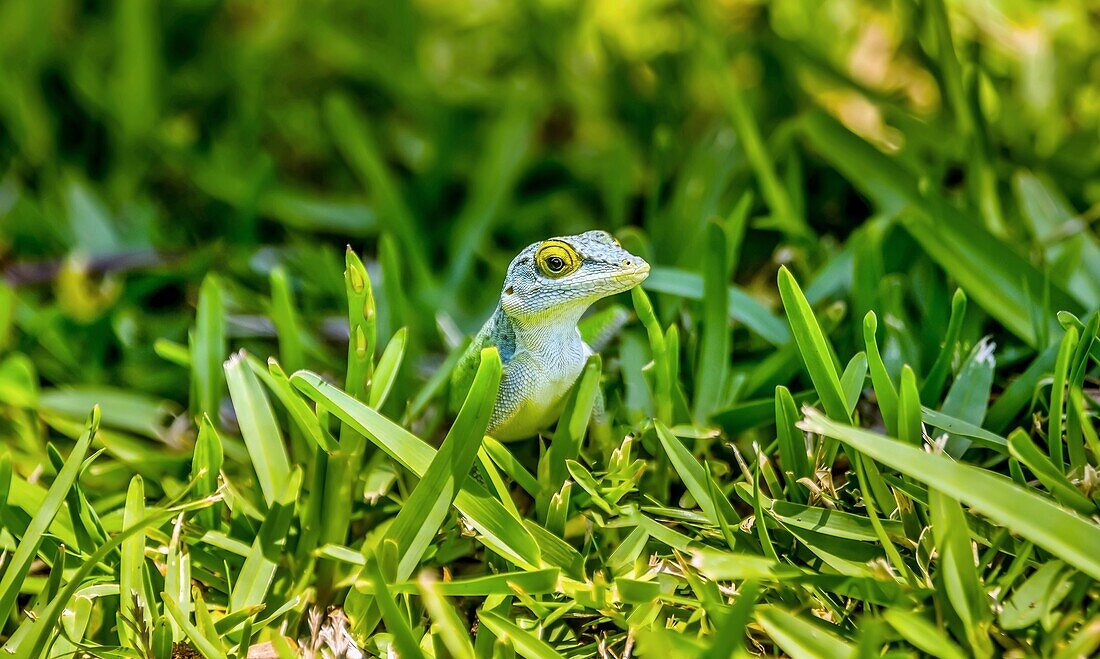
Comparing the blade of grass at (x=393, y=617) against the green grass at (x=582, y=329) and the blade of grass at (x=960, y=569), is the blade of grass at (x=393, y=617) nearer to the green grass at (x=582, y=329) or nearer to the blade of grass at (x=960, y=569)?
the green grass at (x=582, y=329)

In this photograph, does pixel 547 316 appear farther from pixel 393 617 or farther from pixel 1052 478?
pixel 1052 478

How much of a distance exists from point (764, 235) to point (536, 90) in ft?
4.19

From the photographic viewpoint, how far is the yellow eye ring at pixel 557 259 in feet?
5.78

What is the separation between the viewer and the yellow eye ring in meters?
1.76

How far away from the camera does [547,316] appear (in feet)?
5.94

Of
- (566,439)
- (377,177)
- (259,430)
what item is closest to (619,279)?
(566,439)

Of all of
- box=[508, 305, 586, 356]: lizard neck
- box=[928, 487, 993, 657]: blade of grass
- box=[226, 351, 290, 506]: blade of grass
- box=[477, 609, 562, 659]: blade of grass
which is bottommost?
box=[477, 609, 562, 659]: blade of grass

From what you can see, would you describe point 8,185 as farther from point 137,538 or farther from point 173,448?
point 137,538

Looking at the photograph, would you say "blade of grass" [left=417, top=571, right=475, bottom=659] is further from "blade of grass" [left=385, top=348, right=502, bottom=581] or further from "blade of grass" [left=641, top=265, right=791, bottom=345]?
"blade of grass" [left=641, top=265, right=791, bottom=345]

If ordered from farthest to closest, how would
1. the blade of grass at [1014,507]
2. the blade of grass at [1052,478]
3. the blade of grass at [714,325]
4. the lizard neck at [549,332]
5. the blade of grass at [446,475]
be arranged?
the blade of grass at [714,325] → the lizard neck at [549,332] → the blade of grass at [446,475] → the blade of grass at [1052,478] → the blade of grass at [1014,507]

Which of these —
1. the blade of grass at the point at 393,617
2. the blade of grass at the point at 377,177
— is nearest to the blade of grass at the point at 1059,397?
the blade of grass at the point at 393,617

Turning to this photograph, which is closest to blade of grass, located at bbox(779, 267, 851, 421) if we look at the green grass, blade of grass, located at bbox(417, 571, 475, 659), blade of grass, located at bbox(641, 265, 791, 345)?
the green grass

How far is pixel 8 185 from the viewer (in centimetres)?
321

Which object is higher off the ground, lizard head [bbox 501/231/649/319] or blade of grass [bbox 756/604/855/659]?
lizard head [bbox 501/231/649/319]
